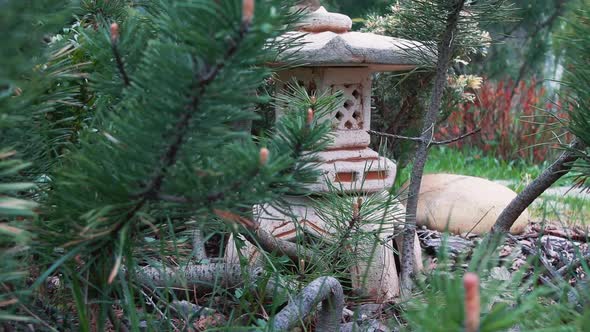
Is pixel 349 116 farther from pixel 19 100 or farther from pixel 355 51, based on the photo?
pixel 19 100

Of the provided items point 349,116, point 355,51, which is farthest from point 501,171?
point 355,51

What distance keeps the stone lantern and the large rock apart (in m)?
0.63

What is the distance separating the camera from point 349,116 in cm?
175

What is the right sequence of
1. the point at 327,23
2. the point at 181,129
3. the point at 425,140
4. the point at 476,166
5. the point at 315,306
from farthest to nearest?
1. the point at 476,166
2. the point at 327,23
3. the point at 425,140
4. the point at 315,306
5. the point at 181,129

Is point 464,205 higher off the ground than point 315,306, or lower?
lower

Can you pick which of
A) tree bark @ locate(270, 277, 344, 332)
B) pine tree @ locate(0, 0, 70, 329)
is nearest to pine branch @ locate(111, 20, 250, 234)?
pine tree @ locate(0, 0, 70, 329)

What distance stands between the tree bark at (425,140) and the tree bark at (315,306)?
37cm

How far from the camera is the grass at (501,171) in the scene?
2.63 metres

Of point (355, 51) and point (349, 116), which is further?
point (349, 116)

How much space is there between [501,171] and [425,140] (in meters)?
2.57

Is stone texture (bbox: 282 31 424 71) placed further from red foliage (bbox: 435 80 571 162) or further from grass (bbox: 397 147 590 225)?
red foliage (bbox: 435 80 571 162)

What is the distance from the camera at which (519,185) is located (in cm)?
308

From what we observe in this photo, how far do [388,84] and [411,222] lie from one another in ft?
4.16

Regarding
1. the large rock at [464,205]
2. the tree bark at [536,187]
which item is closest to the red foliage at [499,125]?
the large rock at [464,205]
